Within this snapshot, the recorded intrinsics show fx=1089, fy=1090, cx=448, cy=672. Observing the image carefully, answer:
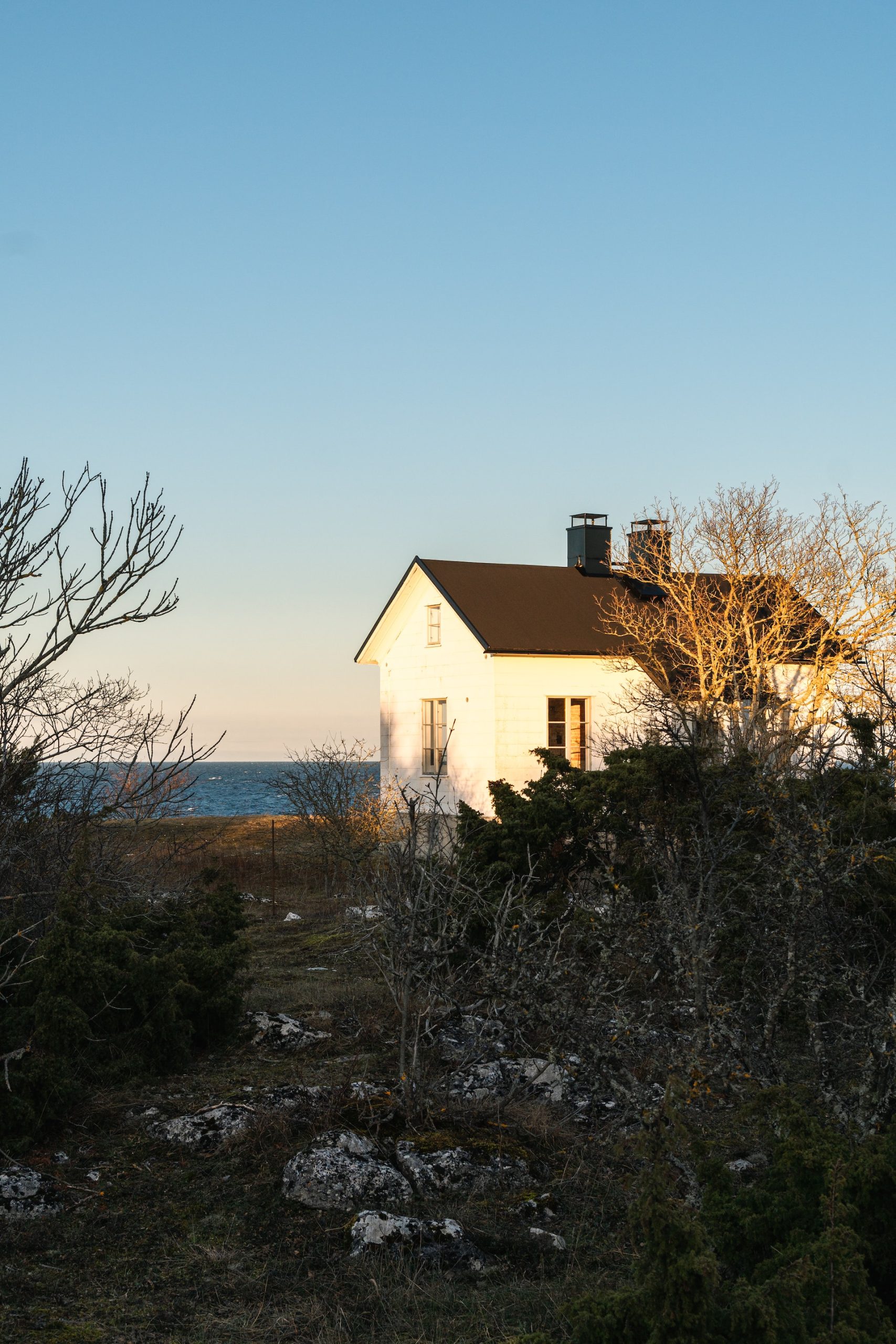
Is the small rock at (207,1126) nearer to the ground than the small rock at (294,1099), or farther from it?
nearer to the ground

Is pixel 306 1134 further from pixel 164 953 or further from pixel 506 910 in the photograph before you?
pixel 164 953

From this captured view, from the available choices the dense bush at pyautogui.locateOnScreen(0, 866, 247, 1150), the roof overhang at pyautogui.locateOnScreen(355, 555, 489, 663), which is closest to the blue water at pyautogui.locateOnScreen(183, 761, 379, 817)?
the roof overhang at pyautogui.locateOnScreen(355, 555, 489, 663)

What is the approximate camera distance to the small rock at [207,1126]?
6.91 meters

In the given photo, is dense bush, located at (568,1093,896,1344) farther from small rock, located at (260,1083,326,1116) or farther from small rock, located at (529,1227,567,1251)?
small rock, located at (260,1083,326,1116)

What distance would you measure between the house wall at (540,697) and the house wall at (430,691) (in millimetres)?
237

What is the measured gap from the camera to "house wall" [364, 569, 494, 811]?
22547 millimetres

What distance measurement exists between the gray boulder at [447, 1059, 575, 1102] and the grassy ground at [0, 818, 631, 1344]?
352 millimetres

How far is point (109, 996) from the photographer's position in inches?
342

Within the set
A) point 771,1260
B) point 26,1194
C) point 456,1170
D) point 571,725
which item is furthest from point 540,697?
point 771,1260

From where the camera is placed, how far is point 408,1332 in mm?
4512

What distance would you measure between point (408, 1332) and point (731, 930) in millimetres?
6025

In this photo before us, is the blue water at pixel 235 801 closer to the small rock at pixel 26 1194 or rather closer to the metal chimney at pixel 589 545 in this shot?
the metal chimney at pixel 589 545

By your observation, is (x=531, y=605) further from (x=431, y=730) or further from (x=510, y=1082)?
(x=510, y=1082)

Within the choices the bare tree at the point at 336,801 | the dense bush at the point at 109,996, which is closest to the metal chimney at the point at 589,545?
the bare tree at the point at 336,801
